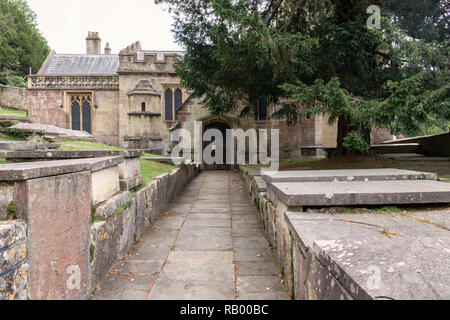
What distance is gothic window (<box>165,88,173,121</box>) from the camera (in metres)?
20.9

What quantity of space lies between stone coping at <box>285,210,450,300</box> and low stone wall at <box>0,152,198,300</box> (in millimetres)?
1814

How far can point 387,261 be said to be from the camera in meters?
1.25

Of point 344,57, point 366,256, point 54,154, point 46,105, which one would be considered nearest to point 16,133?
point 54,154

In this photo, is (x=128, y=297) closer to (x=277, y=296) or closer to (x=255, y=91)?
(x=277, y=296)

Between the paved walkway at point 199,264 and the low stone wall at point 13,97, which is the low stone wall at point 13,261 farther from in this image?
the low stone wall at point 13,97

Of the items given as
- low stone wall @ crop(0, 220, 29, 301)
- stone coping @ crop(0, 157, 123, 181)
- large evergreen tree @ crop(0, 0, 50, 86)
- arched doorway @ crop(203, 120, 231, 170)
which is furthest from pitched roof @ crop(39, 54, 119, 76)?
low stone wall @ crop(0, 220, 29, 301)

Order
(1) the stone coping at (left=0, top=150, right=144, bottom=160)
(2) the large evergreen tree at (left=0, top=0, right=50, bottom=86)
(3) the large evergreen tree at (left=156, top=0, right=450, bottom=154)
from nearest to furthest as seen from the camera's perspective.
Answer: (1) the stone coping at (left=0, top=150, right=144, bottom=160)
(3) the large evergreen tree at (left=156, top=0, right=450, bottom=154)
(2) the large evergreen tree at (left=0, top=0, right=50, bottom=86)

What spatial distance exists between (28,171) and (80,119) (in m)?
22.9

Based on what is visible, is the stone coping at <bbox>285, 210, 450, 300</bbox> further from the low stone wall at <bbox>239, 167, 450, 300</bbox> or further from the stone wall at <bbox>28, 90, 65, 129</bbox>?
the stone wall at <bbox>28, 90, 65, 129</bbox>

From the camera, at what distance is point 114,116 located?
21.8 m

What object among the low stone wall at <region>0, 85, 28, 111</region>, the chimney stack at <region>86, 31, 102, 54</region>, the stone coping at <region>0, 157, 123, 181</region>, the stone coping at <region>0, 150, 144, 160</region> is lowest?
the stone coping at <region>0, 157, 123, 181</region>

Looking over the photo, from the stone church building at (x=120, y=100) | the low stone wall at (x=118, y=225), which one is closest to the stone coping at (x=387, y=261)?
the low stone wall at (x=118, y=225)

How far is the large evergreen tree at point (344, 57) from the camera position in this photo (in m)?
5.50

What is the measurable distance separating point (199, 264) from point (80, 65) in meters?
26.0
